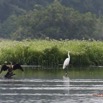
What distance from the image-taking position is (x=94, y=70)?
51562 millimetres

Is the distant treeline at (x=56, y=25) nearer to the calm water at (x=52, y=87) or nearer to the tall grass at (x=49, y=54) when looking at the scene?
the tall grass at (x=49, y=54)

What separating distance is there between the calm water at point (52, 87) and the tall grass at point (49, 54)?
7.79 metres

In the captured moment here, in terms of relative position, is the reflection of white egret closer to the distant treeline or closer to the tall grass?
the tall grass

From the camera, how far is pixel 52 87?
3844cm

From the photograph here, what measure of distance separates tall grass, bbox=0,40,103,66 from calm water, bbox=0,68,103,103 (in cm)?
779

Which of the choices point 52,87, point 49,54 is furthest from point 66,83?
Result: point 49,54

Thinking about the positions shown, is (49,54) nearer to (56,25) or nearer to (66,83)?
(66,83)

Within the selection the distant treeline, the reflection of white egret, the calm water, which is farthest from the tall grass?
the distant treeline

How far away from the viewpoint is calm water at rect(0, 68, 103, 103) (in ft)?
108

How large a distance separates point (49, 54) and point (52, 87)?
1997cm

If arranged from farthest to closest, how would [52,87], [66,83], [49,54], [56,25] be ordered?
[56,25], [49,54], [66,83], [52,87]

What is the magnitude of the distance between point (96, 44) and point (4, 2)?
48.5m

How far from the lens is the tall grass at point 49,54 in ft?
189

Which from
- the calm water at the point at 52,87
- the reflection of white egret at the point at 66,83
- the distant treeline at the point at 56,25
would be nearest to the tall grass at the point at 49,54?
the calm water at the point at 52,87
